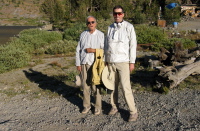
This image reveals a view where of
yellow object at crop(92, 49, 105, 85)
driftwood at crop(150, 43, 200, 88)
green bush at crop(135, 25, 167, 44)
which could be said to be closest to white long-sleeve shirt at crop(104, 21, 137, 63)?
yellow object at crop(92, 49, 105, 85)

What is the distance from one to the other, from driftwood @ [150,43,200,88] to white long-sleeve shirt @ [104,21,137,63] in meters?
2.22

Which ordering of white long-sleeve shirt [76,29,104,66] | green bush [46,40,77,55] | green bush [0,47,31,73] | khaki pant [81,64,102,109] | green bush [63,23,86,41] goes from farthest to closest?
1. green bush [63,23,86,41]
2. green bush [46,40,77,55]
3. green bush [0,47,31,73]
4. khaki pant [81,64,102,109]
5. white long-sleeve shirt [76,29,104,66]

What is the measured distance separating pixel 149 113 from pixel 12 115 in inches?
123

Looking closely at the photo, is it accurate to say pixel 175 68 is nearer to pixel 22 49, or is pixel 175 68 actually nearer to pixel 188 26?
pixel 22 49

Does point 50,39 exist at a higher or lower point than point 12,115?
higher

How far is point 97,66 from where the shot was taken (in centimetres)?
495

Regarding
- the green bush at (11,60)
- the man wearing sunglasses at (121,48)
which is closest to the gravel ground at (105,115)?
the man wearing sunglasses at (121,48)

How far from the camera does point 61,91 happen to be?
24.1 ft

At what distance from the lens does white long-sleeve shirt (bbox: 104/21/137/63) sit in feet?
14.7

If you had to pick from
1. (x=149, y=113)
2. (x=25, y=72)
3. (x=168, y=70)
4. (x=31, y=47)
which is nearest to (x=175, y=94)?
(x=168, y=70)

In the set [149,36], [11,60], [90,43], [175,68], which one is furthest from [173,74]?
[149,36]

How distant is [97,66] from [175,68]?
108 inches

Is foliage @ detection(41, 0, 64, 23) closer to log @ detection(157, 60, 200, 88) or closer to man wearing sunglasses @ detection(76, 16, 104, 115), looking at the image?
log @ detection(157, 60, 200, 88)

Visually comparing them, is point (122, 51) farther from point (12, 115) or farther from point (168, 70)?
point (12, 115)
